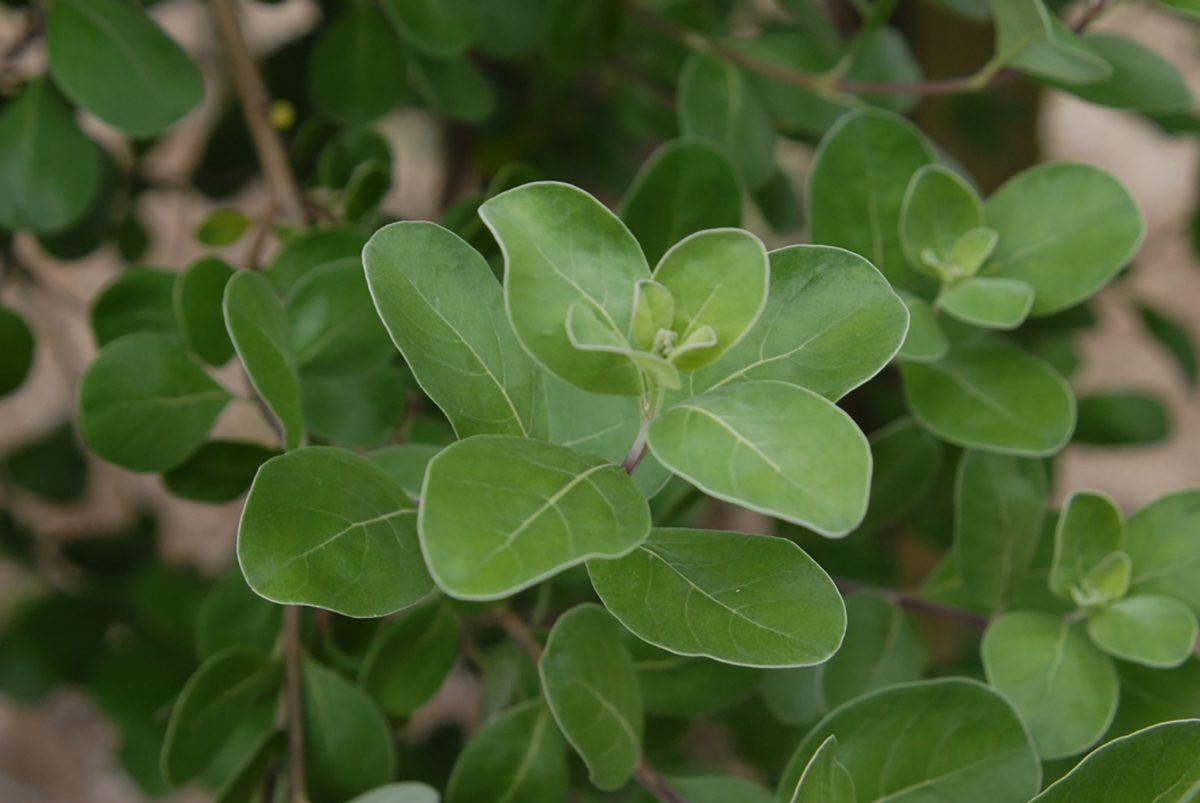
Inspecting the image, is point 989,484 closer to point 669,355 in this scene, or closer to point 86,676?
point 669,355

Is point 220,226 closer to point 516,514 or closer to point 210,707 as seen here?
point 210,707

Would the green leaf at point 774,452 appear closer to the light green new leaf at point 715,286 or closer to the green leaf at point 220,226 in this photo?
the light green new leaf at point 715,286

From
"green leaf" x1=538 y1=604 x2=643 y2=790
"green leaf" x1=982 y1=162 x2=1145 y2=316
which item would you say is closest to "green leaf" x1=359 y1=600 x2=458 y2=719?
"green leaf" x1=538 y1=604 x2=643 y2=790

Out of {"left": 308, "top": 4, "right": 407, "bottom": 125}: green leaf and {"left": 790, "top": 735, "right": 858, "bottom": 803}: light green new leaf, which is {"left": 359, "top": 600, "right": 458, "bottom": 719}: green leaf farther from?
{"left": 308, "top": 4, "right": 407, "bottom": 125}: green leaf

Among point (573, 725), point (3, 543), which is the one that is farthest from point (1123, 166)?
point (573, 725)

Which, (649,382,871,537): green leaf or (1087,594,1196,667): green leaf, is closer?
(649,382,871,537): green leaf
